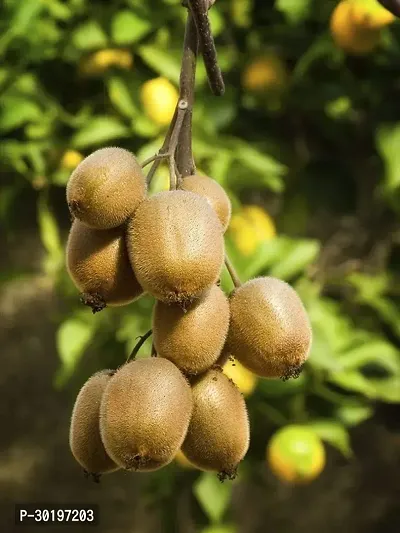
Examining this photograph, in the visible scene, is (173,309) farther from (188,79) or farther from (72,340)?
(72,340)

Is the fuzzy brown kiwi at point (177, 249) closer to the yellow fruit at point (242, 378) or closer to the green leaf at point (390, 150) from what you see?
the yellow fruit at point (242, 378)

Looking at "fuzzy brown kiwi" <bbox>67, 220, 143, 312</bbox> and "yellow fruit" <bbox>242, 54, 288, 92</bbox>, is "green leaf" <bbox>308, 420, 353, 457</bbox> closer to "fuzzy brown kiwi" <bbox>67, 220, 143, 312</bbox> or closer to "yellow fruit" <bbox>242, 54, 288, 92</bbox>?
"yellow fruit" <bbox>242, 54, 288, 92</bbox>

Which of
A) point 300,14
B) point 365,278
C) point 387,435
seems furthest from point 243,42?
point 387,435

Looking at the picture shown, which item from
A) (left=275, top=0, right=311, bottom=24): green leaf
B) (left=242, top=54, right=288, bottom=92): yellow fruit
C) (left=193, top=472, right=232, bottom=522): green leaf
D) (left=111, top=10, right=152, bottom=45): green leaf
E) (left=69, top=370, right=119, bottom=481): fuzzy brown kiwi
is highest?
(left=69, top=370, right=119, bottom=481): fuzzy brown kiwi

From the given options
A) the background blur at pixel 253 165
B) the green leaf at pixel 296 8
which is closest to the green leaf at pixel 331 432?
the background blur at pixel 253 165

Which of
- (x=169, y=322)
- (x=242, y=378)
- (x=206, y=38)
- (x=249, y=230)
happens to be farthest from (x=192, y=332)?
(x=249, y=230)

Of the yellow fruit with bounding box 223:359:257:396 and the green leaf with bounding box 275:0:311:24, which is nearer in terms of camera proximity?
the yellow fruit with bounding box 223:359:257:396

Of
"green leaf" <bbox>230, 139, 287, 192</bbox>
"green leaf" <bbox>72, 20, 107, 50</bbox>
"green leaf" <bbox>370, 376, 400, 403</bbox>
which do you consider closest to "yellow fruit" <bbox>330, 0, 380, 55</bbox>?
"green leaf" <bbox>230, 139, 287, 192</bbox>
